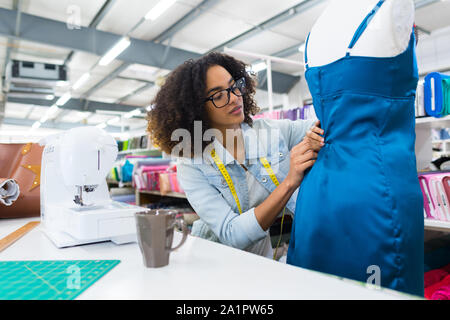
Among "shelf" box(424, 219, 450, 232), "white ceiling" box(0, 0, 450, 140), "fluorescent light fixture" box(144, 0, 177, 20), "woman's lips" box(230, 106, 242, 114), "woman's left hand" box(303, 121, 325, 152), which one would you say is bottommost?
"shelf" box(424, 219, 450, 232)

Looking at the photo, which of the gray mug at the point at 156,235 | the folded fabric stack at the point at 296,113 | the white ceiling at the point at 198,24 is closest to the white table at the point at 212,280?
the gray mug at the point at 156,235

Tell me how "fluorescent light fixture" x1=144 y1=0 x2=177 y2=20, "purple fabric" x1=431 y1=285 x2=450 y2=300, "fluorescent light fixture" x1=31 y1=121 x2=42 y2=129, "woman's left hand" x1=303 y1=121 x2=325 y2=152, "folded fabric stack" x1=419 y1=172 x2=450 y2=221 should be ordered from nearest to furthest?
1. "woman's left hand" x1=303 y1=121 x2=325 y2=152
2. "purple fabric" x1=431 y1=285 x2=450 y2=300
3. "folded fabric stack" x1=419 y1=172 x2=450 y2=221
4. "fluorescent light fixture" x1=144 y1=0 x2=177 y2=20
5. "fluorescent light fixture" x1=31 y1=121 x2=42 y2=129

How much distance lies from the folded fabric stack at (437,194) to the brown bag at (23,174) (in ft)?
6.05

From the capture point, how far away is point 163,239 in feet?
2.19

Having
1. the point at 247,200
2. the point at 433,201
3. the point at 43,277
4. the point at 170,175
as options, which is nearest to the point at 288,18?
the point at 170,175

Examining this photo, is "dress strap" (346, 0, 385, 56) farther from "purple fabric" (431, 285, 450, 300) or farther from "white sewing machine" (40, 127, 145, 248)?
"purple fabric" (431, 285, 450, 300)

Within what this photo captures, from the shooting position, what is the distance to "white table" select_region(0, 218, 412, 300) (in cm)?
53

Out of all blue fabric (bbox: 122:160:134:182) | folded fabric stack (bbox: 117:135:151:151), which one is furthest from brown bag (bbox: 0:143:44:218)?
folded fabric stack (bbox: 117:135:151:151)

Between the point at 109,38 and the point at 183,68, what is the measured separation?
4730 mm

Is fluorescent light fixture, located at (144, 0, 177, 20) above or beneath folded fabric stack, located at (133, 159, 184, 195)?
above

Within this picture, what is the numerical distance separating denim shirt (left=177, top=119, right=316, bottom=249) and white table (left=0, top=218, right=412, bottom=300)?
338 millimetres

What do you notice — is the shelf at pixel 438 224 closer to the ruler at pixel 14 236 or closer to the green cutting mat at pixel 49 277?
the green cutting mat at pixel 49 277
